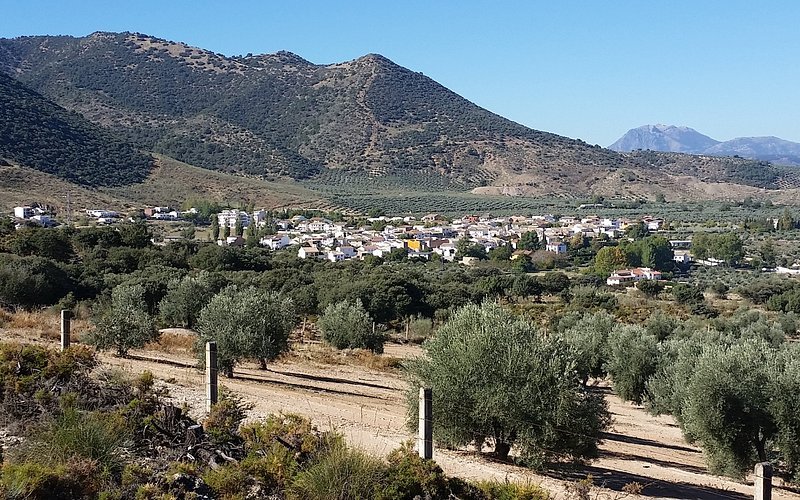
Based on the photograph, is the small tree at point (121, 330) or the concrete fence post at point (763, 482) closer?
the concrete fence post at point (763, 482)

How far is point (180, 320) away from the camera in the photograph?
24062 mm

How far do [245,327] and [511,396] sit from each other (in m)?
8.00

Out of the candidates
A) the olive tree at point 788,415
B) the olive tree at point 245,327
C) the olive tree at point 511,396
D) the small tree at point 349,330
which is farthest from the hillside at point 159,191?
the olive tree at point 788,415

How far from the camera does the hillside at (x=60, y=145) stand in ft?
257

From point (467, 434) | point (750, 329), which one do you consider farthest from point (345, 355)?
point (750, 329)

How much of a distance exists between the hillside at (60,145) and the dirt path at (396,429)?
218 ft

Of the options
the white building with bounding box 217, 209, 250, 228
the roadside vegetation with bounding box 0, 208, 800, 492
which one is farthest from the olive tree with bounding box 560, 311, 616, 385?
the white building with bounding box 217, 209, 250, 228

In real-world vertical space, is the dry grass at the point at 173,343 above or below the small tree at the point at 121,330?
below

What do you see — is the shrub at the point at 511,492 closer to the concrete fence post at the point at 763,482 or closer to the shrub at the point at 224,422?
the concrete fence post at the point at 763,482

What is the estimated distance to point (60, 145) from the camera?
8462cm

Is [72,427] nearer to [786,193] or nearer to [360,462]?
[360,462]

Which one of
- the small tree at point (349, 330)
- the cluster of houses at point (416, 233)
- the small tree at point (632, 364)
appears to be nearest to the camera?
the small tree at point (632, 364)

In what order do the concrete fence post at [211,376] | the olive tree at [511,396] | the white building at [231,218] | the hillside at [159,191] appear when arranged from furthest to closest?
the white building at [231,218] → the hillside at [159,191] → the olive tree at [511,396] → the concrete fence post at [211,376]

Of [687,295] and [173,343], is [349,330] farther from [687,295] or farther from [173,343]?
[687,295]
